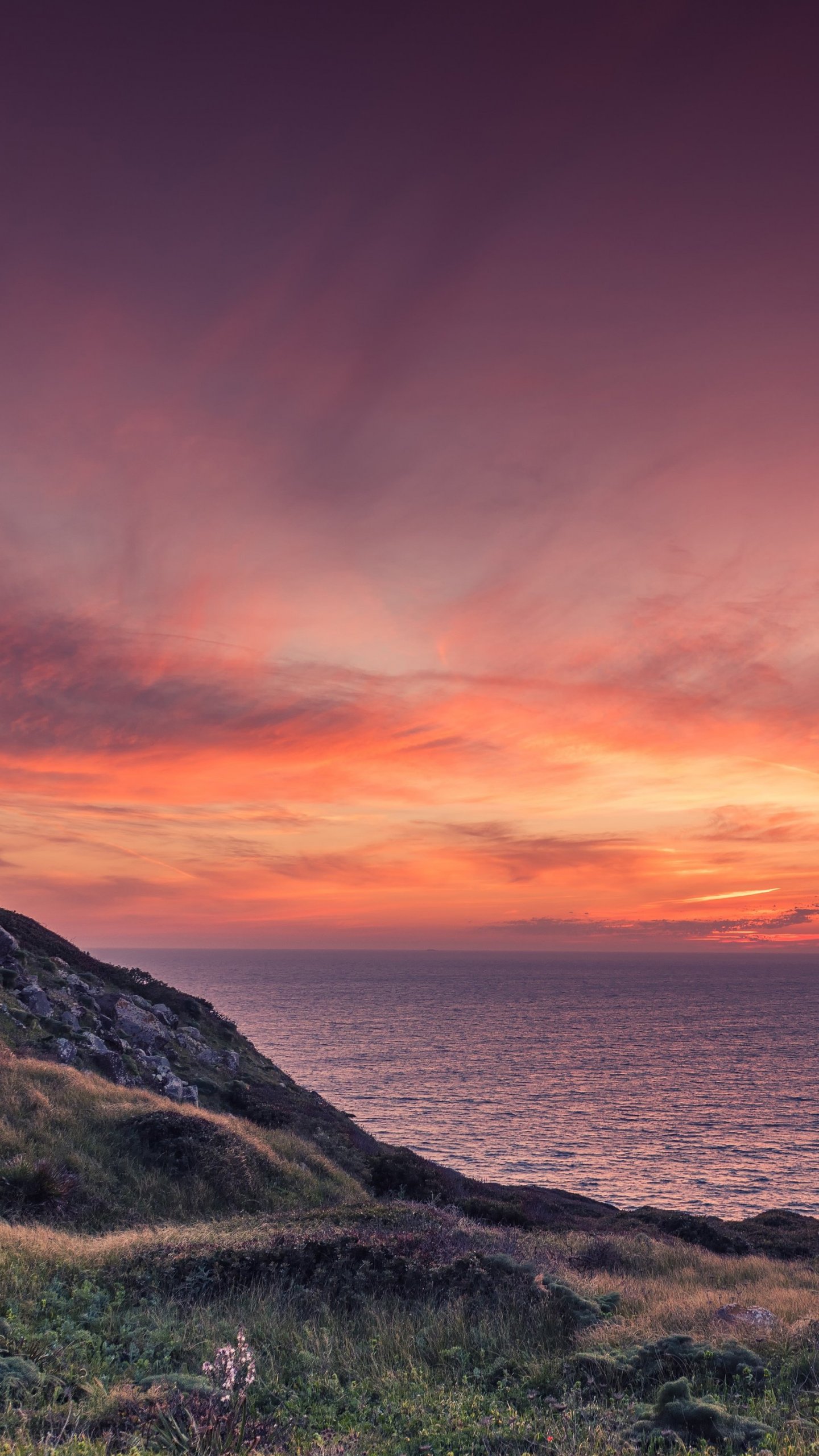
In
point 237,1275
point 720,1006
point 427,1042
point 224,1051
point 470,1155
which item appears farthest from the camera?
point 720,1006

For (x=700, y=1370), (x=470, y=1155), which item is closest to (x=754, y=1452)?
(x=700, y=1370)

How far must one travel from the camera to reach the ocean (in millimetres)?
47938

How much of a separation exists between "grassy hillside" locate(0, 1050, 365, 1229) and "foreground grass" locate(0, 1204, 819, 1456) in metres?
2.94

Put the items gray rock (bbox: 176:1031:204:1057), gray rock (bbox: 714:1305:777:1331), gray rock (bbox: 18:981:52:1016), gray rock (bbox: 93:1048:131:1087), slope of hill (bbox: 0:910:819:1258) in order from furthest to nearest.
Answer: gray rock (bbox: 176:1031:204:1057) < gray rock (bbox: 18:981:52:1016) < gray rock (bbox: 93:1048:131:1087) < slope of hill (bbox: 0:910:819:1258) < gray rock (bbox: 714:1305:777:1331)

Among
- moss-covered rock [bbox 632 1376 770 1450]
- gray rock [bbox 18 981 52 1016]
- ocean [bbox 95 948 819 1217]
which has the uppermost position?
moss-covered rock [bbox 632 1376 770 1450]

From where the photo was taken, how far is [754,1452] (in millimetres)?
6250

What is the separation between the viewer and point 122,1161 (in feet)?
60.8

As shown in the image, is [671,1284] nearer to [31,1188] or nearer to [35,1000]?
[31,1188]

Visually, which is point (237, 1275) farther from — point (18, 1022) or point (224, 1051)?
point (224, 1051)

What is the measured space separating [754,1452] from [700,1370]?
2558mm

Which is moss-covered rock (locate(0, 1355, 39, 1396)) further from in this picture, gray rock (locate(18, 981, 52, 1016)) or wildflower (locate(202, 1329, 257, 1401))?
gray rock (locate(18, 981, 52, 1016))

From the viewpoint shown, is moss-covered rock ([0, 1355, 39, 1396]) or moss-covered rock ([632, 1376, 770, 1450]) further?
moss-covered rock ([0, 1355, 39, 1396])

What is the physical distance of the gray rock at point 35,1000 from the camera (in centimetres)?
A: 2930

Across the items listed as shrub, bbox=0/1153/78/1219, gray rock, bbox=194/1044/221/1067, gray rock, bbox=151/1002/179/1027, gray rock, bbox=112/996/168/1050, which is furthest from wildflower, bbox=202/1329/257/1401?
gray rock, bbox=151/1002/179/1027
